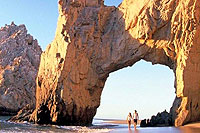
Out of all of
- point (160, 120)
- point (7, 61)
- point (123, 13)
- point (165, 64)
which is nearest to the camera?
point (160, 120)

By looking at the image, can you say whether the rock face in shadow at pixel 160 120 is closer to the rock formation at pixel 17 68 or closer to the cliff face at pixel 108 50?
the cliff face at pixel 108 50

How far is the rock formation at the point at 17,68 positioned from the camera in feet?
162

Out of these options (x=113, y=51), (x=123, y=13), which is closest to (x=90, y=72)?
(x=113, y=51)

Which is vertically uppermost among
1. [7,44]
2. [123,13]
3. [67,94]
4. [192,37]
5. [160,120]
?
[7,44]

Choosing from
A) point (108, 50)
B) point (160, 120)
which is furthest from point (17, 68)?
point (160, 120)

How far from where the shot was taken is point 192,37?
18.9 meters

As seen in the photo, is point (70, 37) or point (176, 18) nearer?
point (176, 18)

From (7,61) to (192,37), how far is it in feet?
154

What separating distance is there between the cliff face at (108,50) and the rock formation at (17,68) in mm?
24840

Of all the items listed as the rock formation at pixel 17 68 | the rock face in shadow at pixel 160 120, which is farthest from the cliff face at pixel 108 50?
the rock formation at pixel 17 68

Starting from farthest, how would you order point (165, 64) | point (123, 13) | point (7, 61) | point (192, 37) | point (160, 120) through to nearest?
point (7, 61)
point (123, 13)
point (165, 64)
point (160, 120)
point (192, 37)

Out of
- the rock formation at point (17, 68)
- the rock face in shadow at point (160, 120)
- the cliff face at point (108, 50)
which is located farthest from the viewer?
the rock formation at point (17, 68)

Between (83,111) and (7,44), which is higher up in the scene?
(7,44)

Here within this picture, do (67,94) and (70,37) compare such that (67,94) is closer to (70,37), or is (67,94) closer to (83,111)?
(83,111)
